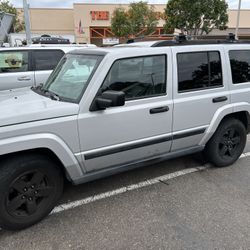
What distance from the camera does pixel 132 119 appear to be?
3209 millimetres

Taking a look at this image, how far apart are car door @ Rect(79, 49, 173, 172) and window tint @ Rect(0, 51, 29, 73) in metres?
4.33

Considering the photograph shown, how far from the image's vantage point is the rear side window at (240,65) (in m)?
4.01

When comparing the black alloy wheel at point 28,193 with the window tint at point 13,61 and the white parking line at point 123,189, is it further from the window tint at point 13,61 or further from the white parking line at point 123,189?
the window tint at point 13,61

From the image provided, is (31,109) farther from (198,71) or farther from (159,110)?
(198,71)

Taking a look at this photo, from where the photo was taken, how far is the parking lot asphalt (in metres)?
2.69

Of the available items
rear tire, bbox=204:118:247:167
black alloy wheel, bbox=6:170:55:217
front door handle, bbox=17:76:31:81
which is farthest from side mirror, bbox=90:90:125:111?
front door handle, bbox=17:76:31:81

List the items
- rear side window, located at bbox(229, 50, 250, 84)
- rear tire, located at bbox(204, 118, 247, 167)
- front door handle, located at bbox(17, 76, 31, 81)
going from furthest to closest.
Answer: front door handle, located at bbox(17, 76, 31, 81) → rear tire, located at bbox(204, 118, 247, 167) → rear side window, located at bbox(229, 50, 250, 84)

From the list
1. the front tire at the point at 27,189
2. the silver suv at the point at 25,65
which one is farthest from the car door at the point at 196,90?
the silver suv at the point at 25,65

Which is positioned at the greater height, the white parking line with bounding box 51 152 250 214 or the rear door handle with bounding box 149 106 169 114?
the rear door handle with bounding box 149 106 169 114

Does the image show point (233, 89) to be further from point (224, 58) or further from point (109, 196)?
point (109, 196)

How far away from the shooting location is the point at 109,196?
138 inches

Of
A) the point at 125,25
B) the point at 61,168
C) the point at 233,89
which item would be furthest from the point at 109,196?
the point at 125,25

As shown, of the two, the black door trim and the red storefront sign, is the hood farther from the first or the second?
the red storefront sign

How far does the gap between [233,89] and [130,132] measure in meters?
1.76
